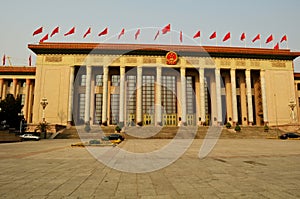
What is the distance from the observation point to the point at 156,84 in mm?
47312

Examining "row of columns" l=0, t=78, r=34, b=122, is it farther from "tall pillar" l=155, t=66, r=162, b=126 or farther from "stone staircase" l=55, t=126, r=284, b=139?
"tall pillar" l=155, t=66, r=162, b=126

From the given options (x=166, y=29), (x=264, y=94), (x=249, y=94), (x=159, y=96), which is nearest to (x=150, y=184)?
(x=166, y=29)

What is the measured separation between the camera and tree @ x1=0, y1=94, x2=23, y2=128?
37094 mm

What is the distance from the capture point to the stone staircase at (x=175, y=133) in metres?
34.9

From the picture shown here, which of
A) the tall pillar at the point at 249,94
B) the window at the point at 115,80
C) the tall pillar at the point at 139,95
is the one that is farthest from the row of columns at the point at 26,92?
the tall pillar at the point at 249,94

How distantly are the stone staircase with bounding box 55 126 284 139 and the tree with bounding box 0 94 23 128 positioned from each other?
928cm

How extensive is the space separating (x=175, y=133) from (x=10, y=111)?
27548 mm

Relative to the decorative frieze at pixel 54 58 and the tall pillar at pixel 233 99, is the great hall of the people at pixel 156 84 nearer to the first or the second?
the tall pillar at pixel 233 99

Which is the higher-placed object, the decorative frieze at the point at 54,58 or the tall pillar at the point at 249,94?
the decorative frieze at the point at 54,58

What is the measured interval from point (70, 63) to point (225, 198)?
4513 cm

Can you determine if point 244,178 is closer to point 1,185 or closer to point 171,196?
point 171,196

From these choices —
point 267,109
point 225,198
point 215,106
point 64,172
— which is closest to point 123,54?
point 215,106

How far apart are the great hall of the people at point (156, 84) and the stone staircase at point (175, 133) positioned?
18.7ft

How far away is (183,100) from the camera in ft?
151
